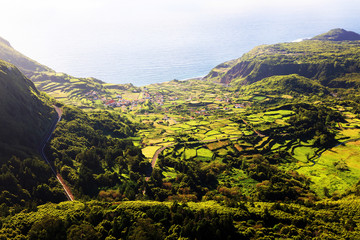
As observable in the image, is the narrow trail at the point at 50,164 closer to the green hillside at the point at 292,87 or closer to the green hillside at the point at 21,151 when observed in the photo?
the green hillside at the point at 21,151

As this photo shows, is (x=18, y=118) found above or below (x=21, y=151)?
above

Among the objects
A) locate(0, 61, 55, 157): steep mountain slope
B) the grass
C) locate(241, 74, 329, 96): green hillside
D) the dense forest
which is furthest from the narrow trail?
locate(241, 74, 329, 96): green hillside

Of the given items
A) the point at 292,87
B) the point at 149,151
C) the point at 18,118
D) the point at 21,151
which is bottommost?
the point at 149,151

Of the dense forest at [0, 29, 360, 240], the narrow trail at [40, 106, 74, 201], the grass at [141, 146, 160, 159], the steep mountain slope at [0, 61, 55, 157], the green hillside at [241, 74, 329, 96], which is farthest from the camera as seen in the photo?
the green hillside at [241, 74, 329, 96]

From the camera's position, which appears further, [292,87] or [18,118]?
[292,87]

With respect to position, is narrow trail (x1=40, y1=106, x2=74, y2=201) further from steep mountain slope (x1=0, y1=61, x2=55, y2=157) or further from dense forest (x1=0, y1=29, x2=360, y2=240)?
steep mountain slope (x1=0, y1=61, x2=55, y2=157)

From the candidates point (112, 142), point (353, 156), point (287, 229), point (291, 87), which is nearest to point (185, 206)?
point (287, 229)

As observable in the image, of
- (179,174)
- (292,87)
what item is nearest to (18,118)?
(179,174)

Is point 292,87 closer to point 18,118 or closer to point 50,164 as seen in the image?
point 50,164

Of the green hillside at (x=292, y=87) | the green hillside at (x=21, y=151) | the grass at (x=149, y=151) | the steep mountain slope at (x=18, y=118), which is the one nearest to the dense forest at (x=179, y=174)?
the green hillside at (x=21, y=151)
